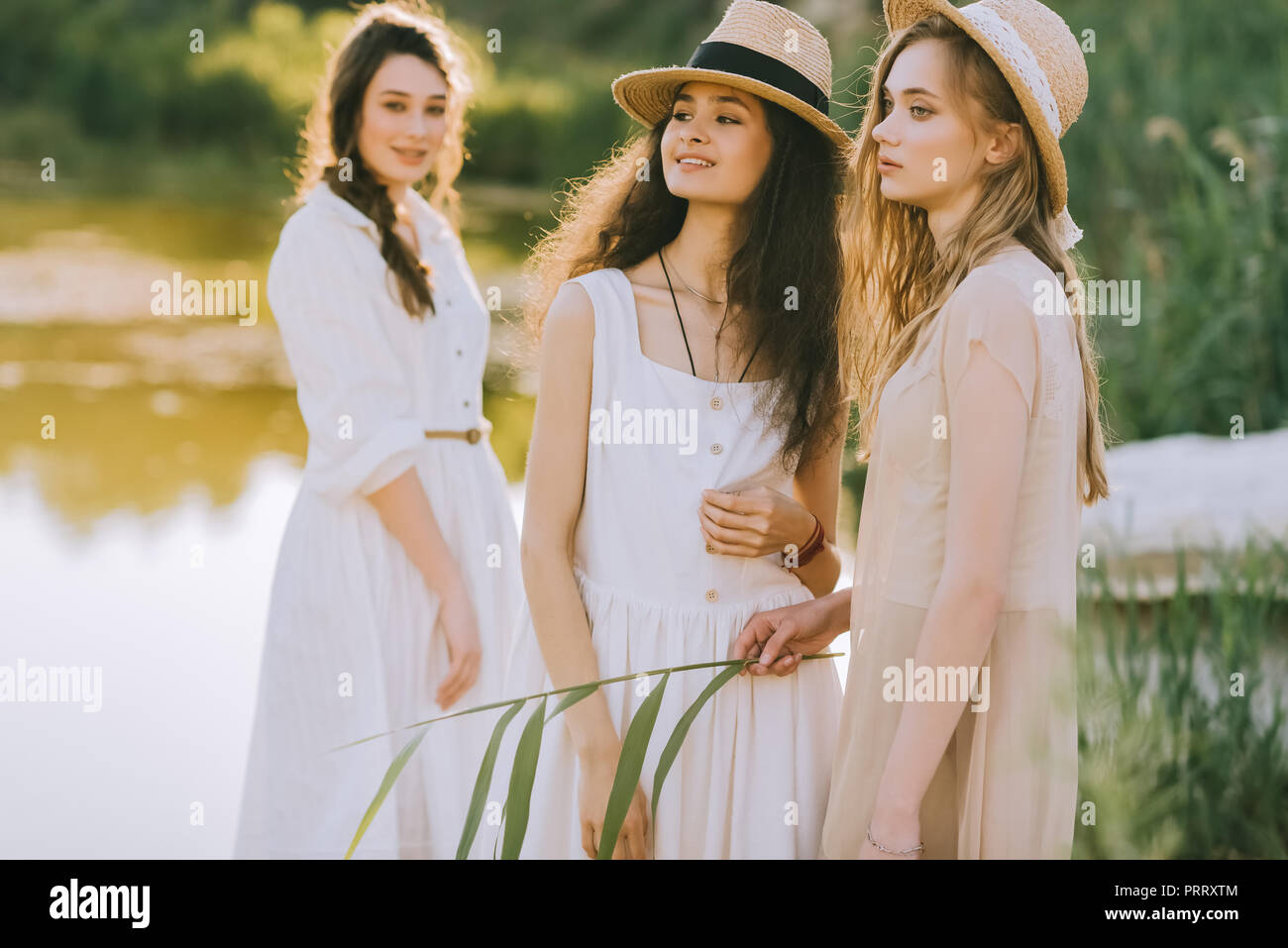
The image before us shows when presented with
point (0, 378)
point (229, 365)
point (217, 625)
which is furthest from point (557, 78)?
point (217, 625)

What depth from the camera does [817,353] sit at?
1.73 m

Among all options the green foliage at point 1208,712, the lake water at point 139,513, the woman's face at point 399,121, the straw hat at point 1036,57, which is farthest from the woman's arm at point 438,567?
the straw hat at point 1036,57

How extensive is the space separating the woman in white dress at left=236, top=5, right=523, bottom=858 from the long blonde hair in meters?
0.83

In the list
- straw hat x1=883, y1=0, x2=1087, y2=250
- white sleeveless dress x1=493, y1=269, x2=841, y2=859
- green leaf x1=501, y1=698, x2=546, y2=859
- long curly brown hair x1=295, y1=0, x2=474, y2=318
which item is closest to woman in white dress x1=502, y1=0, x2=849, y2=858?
white sleeveless dress x1=493, y1=269, x2=841, y2=859

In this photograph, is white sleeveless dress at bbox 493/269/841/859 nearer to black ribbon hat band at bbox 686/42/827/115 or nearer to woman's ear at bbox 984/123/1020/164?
black ribbon hat band at bbox 686/42/827/115

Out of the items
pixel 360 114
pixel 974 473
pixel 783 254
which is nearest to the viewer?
pixel 974 473

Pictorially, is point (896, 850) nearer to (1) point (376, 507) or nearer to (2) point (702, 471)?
(2) point (702, 471)

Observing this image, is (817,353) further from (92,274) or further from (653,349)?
(92,274)

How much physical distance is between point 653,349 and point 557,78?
1163 centimetres

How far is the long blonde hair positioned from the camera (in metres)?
1.50

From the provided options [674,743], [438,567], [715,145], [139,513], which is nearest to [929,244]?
[715,145]

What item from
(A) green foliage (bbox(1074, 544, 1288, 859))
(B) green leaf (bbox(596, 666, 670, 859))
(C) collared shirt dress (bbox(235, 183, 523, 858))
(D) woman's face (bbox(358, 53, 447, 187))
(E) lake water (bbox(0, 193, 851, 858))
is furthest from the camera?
(E) lake water (bbox(0, 193, 851, 858))

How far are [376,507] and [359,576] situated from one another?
0.39 ft

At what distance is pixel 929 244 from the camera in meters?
1.67
